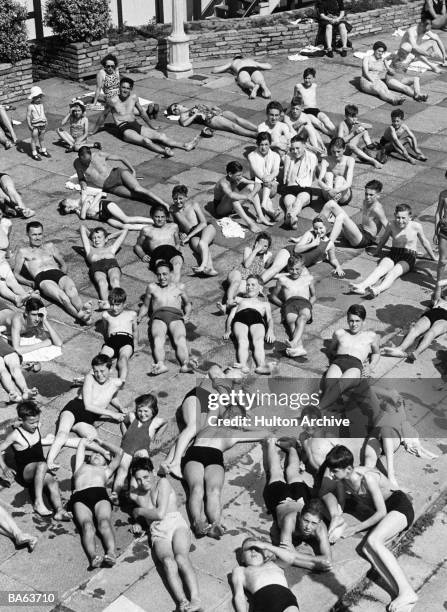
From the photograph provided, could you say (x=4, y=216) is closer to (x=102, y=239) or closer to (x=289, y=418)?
(x=102, y=239)

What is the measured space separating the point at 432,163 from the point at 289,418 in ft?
29.5

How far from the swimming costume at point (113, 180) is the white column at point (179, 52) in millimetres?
6480

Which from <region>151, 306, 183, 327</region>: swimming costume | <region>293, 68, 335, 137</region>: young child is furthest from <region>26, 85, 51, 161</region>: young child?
<region>151, 306, 183, 327</region>: swimming costume


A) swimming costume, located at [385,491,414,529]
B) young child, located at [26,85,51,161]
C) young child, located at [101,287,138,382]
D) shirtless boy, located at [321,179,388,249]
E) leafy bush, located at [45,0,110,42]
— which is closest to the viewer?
swimming costume, located at [385,491,414,529]

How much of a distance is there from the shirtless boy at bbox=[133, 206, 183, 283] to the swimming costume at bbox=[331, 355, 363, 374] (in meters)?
3.41

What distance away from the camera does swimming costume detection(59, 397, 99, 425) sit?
13111 mm

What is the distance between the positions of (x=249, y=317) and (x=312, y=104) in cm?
869

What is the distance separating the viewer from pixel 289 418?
13625 mm

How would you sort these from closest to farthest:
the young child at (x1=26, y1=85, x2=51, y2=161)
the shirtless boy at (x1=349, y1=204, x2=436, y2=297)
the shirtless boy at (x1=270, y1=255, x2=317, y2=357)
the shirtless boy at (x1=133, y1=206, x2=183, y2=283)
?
1. the shirtless boy at (x1=270, y1=255, x2=317, y2=357)
2. the shirtless boy at (x1=349, y1=204, x2=436, y2=297)
3. the shirtless boy at (x1=133, y1=206, x2=183, y2=283)
4. the young child at (x1=26, y1=85, x2=51, y2=161)

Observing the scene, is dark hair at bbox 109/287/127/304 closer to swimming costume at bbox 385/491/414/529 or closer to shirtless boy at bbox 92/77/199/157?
swimming costume at bbox 385/491/414/529

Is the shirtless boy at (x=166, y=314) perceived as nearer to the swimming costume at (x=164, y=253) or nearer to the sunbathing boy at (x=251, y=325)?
the sunbathing boy at (x=251, y=325)

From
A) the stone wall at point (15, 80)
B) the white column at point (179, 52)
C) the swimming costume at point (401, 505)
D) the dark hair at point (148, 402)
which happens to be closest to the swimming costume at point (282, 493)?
the swimming costume at point (401, 505)

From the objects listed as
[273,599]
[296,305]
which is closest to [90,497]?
[273,599]

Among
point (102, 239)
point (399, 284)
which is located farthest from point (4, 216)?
point (399, 284)
